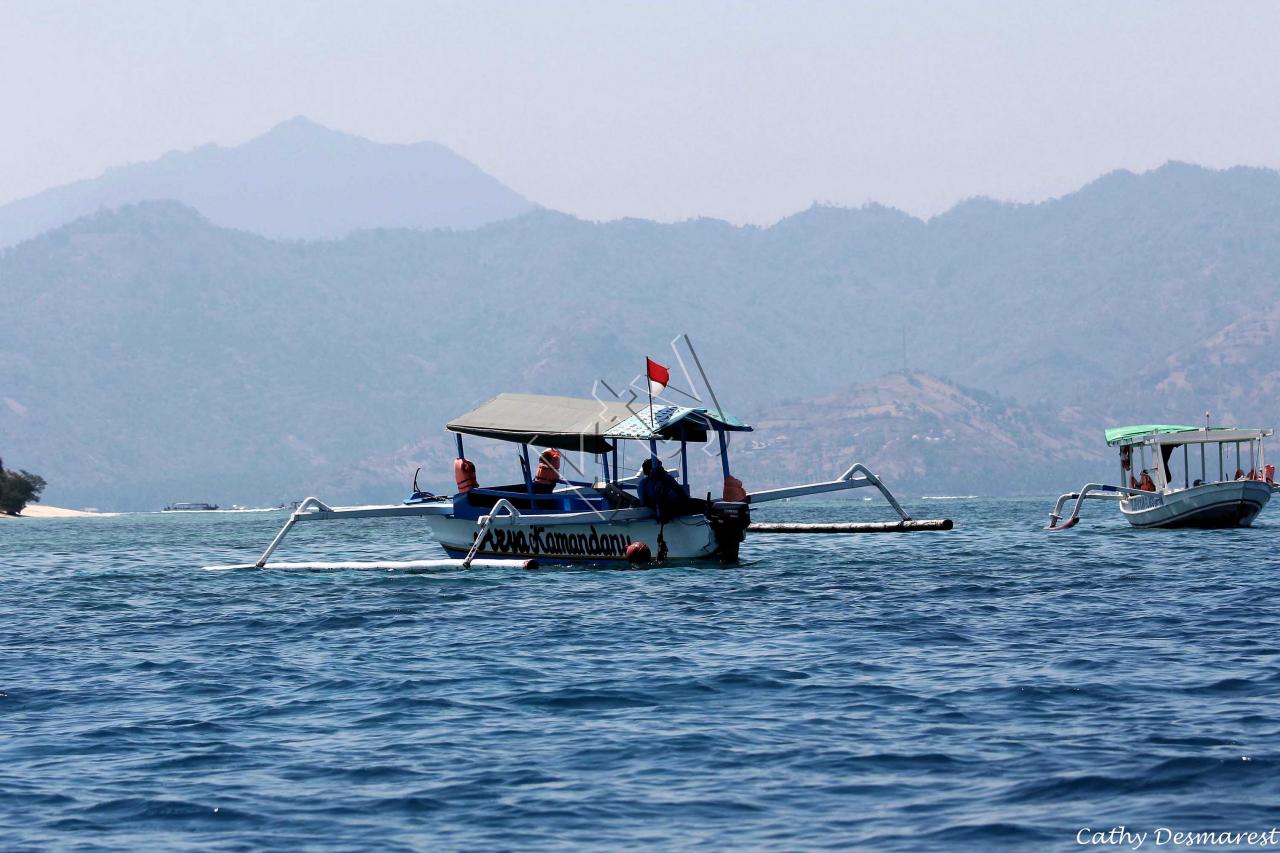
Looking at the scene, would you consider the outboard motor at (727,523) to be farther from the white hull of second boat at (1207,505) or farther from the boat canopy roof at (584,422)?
the white hull of second boat at (1207,505)

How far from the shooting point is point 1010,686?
883 inches

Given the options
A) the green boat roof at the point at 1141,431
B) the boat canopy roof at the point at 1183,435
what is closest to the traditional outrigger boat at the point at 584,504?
the boat canopy roof at the point at 1183,435

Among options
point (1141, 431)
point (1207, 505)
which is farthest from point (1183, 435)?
point (1207, 505)

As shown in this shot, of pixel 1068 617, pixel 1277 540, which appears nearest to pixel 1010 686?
pixel 1068 617

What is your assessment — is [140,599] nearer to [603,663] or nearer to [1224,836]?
[603,663]

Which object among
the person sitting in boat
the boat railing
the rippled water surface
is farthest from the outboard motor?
the rippled water surface

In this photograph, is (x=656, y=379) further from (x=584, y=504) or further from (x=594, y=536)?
(x=594, y=536)

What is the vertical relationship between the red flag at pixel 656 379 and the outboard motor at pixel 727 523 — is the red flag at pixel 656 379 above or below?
above

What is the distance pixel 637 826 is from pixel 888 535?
53.5 metres

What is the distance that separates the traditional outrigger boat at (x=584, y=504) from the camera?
1752 inches

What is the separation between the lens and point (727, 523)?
44.8m

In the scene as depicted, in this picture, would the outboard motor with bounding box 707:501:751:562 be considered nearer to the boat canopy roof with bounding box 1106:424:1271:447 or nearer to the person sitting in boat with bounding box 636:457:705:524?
the person sitting in boat with bounding box 636:457:705:524

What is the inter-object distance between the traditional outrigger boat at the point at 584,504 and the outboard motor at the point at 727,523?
1.0 inches

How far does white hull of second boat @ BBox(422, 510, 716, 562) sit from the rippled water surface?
208 inches
